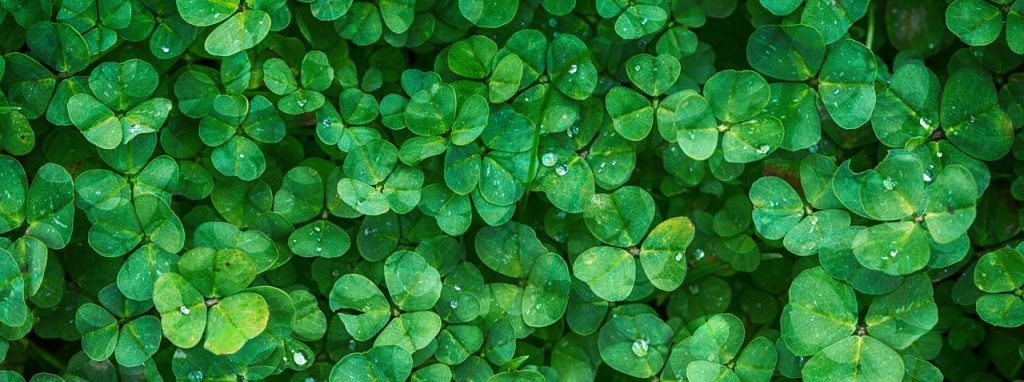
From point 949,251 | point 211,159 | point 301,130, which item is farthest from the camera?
point 301,130

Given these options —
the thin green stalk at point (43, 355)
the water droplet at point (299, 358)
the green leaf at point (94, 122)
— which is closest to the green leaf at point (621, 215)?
the water droplet at point (299, 358)

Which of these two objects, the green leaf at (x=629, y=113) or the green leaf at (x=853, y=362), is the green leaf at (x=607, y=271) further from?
the green leaf at (x=853, y=362)

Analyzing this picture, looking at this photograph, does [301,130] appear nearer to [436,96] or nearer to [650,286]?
[436,96]

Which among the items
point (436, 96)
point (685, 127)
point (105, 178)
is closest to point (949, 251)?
point (685, 127)

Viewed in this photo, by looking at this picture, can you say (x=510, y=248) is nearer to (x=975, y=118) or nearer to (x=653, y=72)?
(x=653, y=72)

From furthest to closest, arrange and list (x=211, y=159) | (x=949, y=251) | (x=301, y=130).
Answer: (x=301, y=130)
(x=211, y=159)
(x=949, y=251)
